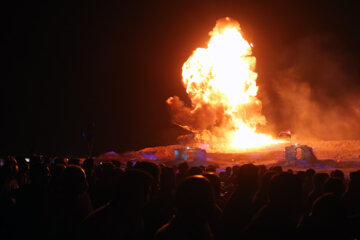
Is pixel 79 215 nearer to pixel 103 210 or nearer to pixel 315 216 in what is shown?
pixel 103 210

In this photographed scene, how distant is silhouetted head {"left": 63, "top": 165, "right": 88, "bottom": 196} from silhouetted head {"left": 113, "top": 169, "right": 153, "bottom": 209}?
72 centimetres

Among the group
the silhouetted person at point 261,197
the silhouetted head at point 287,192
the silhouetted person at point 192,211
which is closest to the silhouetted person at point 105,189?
the silhouetted person at point 261,197

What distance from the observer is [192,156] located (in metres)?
39.6

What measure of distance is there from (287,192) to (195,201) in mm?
1214

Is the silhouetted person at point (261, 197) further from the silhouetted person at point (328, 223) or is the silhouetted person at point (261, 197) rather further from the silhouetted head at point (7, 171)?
the silhouetted head at point (7, 171)

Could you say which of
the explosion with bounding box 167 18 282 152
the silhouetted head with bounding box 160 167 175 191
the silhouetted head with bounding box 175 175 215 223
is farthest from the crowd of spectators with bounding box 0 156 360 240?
the explosion with bounding box 167 18 282 152

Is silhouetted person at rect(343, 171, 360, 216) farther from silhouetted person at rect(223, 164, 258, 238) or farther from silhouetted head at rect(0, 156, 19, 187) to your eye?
silhouetted head at rect(0, 156, 19, 187)

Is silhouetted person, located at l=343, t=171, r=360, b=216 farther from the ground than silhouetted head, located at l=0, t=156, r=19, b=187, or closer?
closer

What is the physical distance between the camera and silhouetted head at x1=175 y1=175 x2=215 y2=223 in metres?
2.61

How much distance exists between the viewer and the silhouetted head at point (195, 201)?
2605mm

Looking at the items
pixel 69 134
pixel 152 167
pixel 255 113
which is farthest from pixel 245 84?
pixel 152 167

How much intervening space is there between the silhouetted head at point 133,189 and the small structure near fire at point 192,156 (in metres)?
34.7

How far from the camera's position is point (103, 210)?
3.18 m

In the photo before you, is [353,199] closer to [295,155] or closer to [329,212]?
[329,212]
